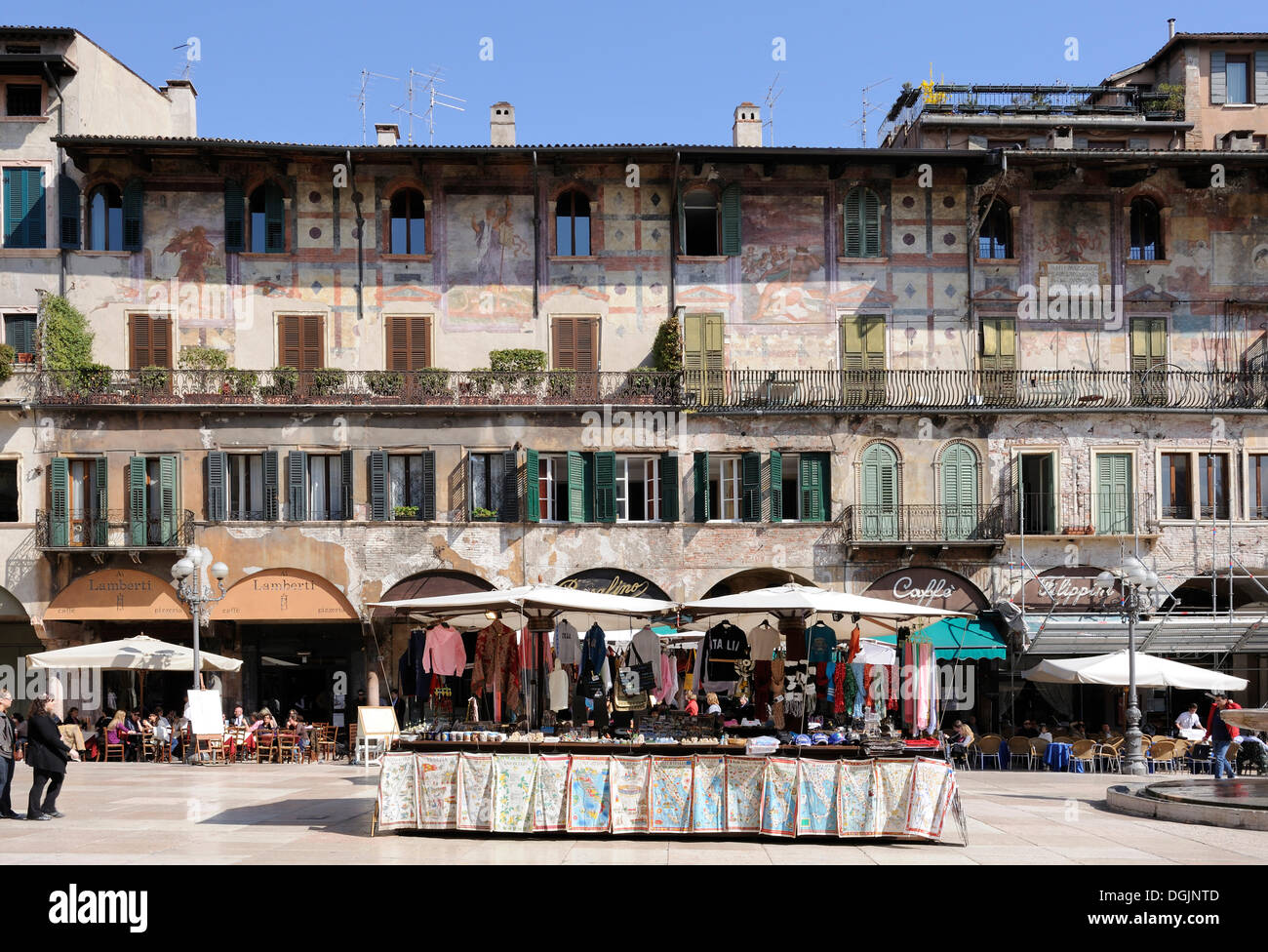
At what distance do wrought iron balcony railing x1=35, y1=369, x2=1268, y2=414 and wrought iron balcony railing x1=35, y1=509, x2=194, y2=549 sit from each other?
2.59 meters

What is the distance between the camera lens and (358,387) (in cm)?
3366

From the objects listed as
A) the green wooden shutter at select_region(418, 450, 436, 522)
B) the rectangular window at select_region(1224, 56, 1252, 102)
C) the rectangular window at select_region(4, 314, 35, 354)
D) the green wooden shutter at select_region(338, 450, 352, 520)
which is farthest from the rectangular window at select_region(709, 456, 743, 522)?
the rectangular window at select_region(1224, 56, 1252, 102)

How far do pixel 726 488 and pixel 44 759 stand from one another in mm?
19575

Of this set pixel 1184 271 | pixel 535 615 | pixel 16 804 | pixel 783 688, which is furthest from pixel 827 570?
pixel 16 804

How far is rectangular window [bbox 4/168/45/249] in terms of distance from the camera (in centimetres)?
3347

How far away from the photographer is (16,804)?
1862 centimetres

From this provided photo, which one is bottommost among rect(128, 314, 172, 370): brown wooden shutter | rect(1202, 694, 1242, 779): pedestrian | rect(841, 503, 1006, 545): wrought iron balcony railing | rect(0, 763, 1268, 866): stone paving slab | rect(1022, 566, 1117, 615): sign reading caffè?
rect(1202, 694, 1242, 779): pedestrian

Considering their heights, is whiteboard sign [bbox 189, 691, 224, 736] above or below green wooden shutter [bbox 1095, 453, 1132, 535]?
below

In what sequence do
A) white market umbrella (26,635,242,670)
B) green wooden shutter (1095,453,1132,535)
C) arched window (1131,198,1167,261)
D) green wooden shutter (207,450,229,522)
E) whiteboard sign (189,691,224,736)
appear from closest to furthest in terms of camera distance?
whiteboard sign (189,691,224,736) < white market umbrella (26,635,242,670) < green wooden shutter (207,450,229,522) < green wooden shutter (1095,453,1132,535) < arched window (1131,198,1167,261)

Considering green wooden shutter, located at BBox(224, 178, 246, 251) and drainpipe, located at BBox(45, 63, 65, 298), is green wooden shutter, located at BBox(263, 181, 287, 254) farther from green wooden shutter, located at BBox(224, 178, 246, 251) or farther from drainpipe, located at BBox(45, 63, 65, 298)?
drainpipe, located at BBox(45, 63, 65, 298)

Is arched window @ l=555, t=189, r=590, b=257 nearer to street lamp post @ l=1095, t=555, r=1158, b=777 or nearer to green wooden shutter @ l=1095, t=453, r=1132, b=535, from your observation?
green wooden shutter @ l=1095, t=453, r=1132, b=535

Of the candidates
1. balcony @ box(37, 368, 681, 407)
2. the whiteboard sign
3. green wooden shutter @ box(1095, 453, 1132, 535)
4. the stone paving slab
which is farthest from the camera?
green wooden shutter @ box(1095, 453, 1132, 535)

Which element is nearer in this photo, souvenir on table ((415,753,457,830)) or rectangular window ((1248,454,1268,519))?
souvenir on table ((415,753,457,830))
